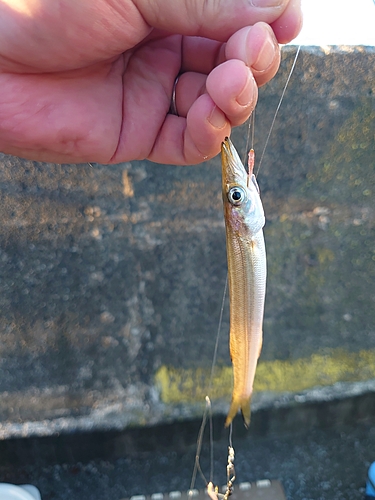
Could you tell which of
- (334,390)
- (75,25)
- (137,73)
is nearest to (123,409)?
(334,390)

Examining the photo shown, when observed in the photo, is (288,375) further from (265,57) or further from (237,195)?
(265,57)

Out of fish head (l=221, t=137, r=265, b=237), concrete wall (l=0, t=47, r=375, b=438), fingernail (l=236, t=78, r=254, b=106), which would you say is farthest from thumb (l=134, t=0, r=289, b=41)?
concrete wall (l=0, t=47, r=375, b=438)

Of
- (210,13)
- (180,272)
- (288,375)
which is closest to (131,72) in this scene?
(210,13)

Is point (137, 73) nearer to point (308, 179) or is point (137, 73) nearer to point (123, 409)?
point (308, 179)

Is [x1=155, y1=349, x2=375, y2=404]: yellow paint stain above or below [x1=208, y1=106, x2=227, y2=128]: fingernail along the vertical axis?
below

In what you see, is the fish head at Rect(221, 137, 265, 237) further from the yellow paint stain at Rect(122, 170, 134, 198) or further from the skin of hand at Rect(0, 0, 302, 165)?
the yellow paint stain at Rect(122, 170, 134, 198)

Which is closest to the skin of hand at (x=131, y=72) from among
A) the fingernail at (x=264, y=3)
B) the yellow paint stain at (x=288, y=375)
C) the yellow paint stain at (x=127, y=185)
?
the fingernail at (x=264, y=3)
